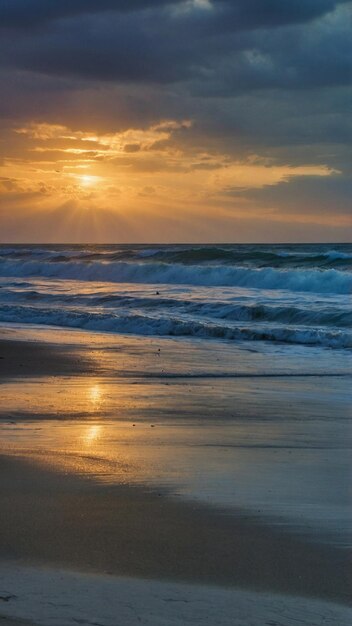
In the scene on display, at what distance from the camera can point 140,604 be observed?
3.44 m

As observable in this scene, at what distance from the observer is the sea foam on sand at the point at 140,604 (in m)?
3.28

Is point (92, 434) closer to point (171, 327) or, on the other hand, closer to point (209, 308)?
point (171, 327)

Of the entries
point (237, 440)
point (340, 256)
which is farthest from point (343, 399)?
point (340, 256)

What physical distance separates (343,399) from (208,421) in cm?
216

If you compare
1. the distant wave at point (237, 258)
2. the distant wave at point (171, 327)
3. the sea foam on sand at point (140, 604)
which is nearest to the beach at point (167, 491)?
the sea foam on sand at point (140, 604)

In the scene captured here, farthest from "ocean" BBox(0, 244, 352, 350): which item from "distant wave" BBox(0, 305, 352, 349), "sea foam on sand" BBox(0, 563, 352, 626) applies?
"sea foam on sand" BBox(0, 563, 352, 626)

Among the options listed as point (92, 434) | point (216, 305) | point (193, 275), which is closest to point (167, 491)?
point (92, 434)

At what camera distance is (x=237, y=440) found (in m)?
6.92

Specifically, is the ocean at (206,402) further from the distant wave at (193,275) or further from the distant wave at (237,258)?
the distant wave at (237,258)

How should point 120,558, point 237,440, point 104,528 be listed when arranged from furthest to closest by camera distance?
point 237,440
point 104,528
point 120,558

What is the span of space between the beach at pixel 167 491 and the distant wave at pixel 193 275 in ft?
66.5

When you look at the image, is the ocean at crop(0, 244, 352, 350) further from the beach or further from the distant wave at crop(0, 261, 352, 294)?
the beach

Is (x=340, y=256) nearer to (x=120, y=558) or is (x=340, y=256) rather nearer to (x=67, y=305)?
(x=67, y=305)

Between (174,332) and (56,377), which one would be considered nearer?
(56,377)
